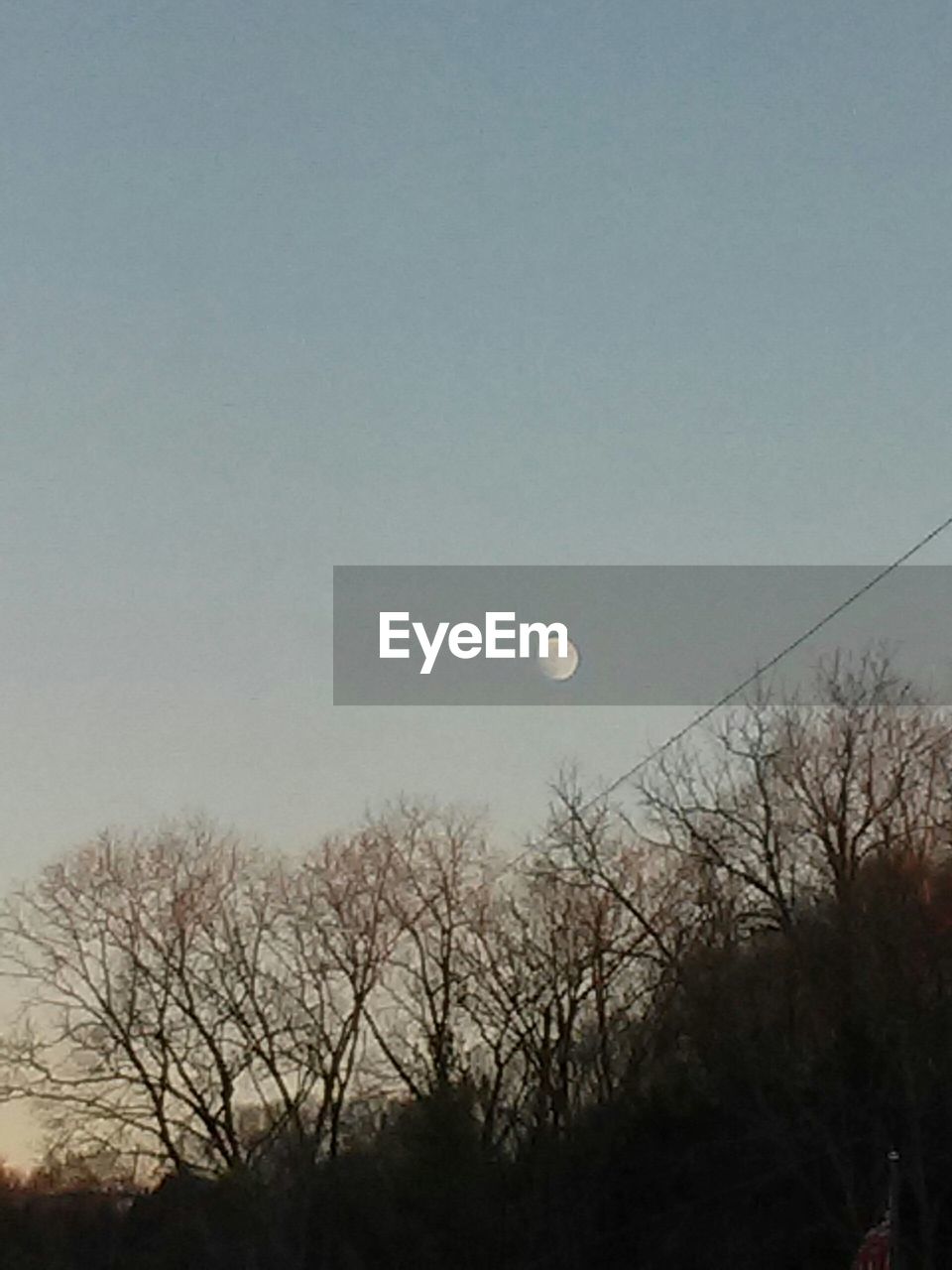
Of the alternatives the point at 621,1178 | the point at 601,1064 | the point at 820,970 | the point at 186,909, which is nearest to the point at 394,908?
the point at 186,909

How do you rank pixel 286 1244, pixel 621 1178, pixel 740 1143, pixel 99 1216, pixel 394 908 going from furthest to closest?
pixel 99 1216, pixel 394 908, pixel 286 1244, pixel 621 1178, pixel 740 1143

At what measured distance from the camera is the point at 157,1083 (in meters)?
53.2

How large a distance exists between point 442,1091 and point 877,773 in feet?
35.8

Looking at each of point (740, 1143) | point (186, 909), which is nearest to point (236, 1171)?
point (186, 909)

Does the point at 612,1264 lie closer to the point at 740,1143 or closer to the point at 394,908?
the point at 740,1143

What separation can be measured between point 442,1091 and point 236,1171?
12.8 metres

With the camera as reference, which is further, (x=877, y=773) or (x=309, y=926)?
(x=309, y=926)

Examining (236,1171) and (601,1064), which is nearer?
(601,1064)

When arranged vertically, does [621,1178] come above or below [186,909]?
below

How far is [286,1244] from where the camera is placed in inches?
1845

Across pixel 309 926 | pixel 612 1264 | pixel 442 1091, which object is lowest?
pixel 612 1264

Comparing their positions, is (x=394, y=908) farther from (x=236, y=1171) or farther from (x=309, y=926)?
(x=236, y=1171)

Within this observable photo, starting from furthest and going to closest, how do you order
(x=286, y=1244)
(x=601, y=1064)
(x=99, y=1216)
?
(x=99, y=1216) < (x=286, y=1244) < (x=601, y=1064)

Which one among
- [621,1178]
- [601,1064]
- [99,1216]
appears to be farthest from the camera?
[99,1216]
